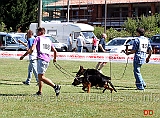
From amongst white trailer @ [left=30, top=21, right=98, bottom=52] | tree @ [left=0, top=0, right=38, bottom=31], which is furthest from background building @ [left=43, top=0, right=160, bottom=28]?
white trailer @ [left=30, top=21, right=98, bottom=52]

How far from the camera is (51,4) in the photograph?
73875 millimetres

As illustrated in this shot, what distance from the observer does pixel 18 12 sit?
176ft

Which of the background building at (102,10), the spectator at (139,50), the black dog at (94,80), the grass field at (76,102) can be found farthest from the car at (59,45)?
the background building at (102,10)

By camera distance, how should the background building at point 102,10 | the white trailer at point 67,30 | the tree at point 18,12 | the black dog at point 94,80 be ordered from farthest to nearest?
the background building at point 102,10 → the tree at point 18,12 → the white trailer at point 67,30 → the black dog at point 94,80

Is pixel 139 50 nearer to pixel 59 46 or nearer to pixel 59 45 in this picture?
pixel 59 46

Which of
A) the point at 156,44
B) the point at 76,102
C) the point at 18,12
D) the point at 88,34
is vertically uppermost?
the point at 18,12

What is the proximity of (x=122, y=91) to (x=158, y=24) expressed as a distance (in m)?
45.4

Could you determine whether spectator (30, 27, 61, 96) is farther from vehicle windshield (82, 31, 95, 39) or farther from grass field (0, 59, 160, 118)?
vehicle windshield (82, 31, 95, 39)

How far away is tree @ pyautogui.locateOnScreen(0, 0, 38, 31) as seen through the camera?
176ft

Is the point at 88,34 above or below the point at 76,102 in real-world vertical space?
above

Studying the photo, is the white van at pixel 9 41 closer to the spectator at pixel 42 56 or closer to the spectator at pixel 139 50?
the spectator at pixel 139 50

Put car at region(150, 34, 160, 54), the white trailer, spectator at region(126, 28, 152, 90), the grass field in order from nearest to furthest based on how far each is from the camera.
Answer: the grass field, spectator at region(126, 28, 152, 90), car at region(150, 34, 160, 54), the white trailer

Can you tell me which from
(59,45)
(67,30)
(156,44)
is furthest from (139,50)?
(67,30)

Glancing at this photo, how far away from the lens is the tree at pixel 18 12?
5369 centimetres
